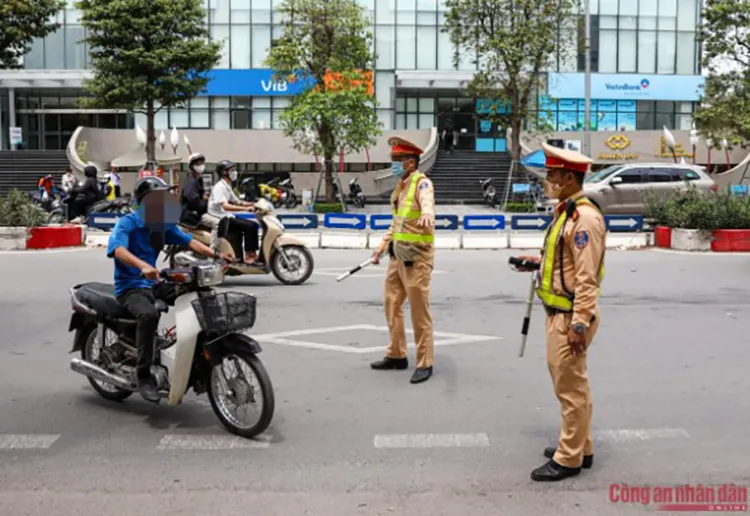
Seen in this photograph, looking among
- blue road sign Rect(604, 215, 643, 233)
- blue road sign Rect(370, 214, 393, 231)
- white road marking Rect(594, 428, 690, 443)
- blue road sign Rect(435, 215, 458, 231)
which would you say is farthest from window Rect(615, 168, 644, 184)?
white road marking Rect(594, 428, 690, 443)

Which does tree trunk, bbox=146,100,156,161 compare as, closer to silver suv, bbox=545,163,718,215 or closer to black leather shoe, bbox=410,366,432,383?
silver suv, bbox=545,163,718,215

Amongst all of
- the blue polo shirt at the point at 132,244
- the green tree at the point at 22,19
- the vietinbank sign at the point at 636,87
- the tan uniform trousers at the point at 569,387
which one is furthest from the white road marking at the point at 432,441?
the vietinbank sign at the point at 636,87

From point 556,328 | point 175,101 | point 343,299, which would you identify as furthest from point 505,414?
point 175,101

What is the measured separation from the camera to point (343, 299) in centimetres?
1140

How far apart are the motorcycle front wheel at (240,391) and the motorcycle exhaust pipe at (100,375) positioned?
0.69 meters

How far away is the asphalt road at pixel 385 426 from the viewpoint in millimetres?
4605

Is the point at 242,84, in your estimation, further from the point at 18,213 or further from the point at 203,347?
the point at 203,347

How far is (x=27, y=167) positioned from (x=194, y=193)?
3268cm

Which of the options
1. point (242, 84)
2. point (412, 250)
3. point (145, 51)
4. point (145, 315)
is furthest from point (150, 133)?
point (145, 315)

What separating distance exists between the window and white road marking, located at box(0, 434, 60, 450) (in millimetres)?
21649

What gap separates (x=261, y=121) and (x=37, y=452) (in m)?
44.8

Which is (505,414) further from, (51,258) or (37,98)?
(37,98)

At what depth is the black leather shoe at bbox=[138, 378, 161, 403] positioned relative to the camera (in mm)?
5773

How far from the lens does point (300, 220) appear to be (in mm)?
20109
